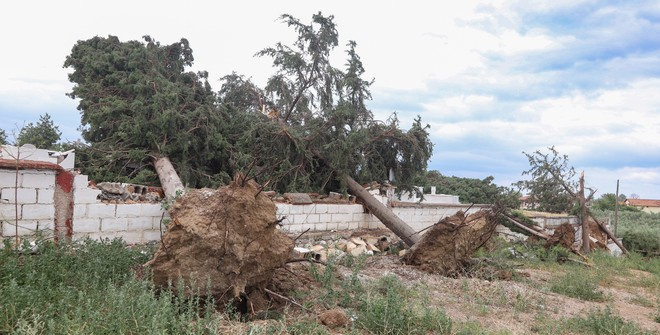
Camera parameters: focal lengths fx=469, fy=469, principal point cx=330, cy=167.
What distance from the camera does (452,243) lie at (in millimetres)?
8500

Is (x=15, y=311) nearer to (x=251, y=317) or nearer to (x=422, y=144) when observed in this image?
(x=251, y=317)

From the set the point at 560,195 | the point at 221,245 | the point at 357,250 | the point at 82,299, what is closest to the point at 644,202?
the point at 560,195

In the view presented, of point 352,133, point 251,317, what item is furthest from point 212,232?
point 352,133

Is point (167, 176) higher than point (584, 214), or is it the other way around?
point (167, 176)

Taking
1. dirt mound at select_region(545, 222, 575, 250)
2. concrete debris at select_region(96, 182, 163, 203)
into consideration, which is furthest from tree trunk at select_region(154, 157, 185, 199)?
dirt mound at select_region(545, 222, 575, 250)

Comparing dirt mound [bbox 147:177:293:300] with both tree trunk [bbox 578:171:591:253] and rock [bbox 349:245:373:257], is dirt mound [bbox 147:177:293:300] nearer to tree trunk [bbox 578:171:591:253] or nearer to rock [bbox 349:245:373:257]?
rock [bbox 349:245:373:257]

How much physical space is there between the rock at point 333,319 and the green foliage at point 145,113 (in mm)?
7469

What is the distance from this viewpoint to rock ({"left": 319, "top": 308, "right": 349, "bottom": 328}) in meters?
4.43

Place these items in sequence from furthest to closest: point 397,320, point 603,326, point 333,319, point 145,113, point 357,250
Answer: point 145,113 → point 357,250 → point 603,326 → point 333,319 → point 397,320

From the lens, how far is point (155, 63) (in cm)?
1284

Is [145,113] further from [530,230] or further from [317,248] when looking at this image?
[530,230]

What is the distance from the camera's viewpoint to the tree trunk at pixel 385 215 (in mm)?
10297

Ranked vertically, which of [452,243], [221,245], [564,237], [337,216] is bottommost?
[564,237]

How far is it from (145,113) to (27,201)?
5624mm
